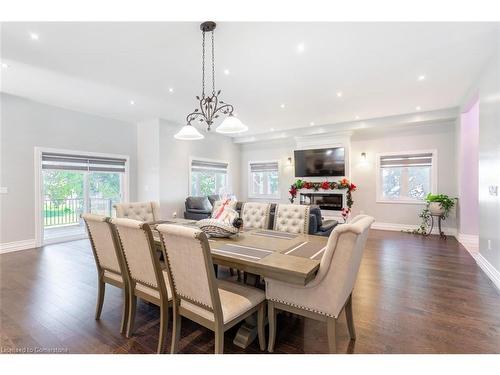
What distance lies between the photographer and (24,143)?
4.70m

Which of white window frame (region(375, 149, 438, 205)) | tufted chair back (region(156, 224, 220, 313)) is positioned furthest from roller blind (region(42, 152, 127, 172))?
white window frame (region(375, 149, 438, 205))

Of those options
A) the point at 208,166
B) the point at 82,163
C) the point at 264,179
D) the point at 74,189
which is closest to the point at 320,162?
the point at 264,179

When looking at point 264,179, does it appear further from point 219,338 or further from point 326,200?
point 219,338

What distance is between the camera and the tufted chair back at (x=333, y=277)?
152 centimetres

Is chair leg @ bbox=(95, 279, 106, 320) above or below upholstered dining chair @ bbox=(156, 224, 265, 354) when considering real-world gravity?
below

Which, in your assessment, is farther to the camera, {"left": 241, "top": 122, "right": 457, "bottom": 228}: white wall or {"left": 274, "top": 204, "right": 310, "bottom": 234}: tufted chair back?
{"left": 241, "top": 122, "right": 457, "bottom": 228}: white wall

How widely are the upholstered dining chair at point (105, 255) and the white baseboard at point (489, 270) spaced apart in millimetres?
4078

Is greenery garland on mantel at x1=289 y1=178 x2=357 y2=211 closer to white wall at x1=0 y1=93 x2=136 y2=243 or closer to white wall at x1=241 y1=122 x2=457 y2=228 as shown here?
white wall at x1=241 y1=122 x2=457 y2=228

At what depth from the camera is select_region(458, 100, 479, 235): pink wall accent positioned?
502 cm

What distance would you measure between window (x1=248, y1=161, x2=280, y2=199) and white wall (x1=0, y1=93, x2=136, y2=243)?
16.6ft

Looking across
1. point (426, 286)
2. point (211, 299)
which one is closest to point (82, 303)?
point (211, 299)

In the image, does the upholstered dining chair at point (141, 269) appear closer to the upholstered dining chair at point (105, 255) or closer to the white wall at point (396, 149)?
the upholstered dining chair at point (105, 255)

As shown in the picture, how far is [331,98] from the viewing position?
4832mm

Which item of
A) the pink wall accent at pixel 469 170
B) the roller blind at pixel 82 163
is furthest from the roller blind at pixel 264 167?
the pink wall accent at pixel 469 170
